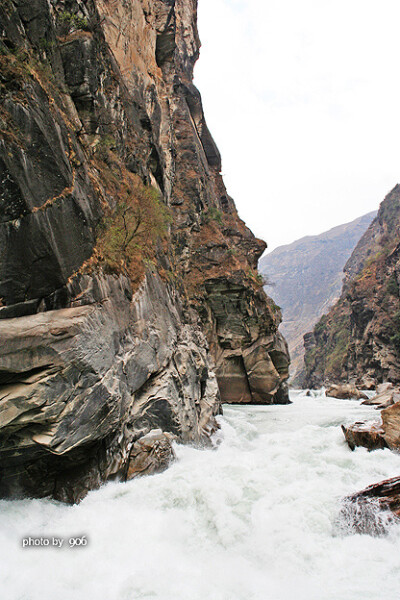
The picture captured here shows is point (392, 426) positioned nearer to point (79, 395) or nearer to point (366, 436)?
point (366, 436)

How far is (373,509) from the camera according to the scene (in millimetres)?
5762

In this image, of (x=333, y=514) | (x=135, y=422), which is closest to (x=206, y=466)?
(x=135, y=422)

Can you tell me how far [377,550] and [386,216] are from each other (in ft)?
271

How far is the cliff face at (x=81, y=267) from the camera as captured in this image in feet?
19.5

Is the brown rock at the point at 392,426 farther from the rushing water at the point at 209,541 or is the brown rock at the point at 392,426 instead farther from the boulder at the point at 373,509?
the boulder at the point at 373,509

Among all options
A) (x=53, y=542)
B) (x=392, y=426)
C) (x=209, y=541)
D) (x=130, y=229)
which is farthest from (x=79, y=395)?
(x=392, y=426)

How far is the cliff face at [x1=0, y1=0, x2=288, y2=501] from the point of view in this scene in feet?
19.5

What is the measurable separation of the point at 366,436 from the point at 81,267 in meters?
9.50

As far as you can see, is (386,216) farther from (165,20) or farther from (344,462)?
(344,462)

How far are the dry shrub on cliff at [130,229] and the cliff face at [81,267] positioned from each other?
0.06 meters

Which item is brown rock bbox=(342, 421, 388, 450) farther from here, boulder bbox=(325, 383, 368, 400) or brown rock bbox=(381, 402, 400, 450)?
boulder bbox=(325, 383, 368, 400)

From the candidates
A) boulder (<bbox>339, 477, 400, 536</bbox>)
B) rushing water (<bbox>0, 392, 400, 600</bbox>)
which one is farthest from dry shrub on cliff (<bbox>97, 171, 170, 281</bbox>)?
boulder (<bbox>339, 477, 400, 536</bbox>)

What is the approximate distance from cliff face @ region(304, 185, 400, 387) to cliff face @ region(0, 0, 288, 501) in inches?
1123

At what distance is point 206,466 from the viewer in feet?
27.1
